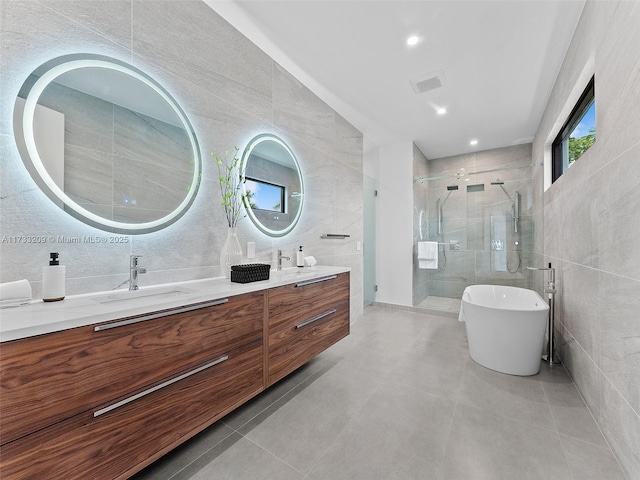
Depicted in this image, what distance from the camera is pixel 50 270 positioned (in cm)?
101

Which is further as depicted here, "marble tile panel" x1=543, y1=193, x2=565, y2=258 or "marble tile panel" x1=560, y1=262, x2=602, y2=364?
"marble tile panel" x1=543, y1=193, x2=565, y2=258

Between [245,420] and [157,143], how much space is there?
5.61 ft

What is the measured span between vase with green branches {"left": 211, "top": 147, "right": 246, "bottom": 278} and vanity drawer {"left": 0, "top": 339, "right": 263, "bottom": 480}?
22.2 inches

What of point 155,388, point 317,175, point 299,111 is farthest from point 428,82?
point 155,388

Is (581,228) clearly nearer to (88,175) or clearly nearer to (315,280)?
(315,280)

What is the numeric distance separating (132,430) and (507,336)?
8.27 feet

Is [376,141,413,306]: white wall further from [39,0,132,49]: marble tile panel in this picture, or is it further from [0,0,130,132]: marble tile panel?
[0,0,130,132]: marble tile panel

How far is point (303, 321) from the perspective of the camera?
1808 millimetres

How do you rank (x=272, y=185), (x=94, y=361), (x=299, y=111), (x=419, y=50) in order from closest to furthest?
(x=94, y=361)
(x=419, y=50)
(x=272, y=185)
(x=299, y=111)

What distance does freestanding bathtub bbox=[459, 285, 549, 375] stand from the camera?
2055 mm

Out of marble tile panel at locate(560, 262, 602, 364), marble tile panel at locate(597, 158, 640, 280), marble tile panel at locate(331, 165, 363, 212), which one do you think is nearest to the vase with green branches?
marble tile panel at locate(331, 165, 363, 212)

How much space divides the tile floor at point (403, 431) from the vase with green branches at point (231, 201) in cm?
95

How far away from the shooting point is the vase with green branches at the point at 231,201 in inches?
65.8

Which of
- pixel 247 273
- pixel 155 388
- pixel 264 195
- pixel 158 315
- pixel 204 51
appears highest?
pixel 204 51
